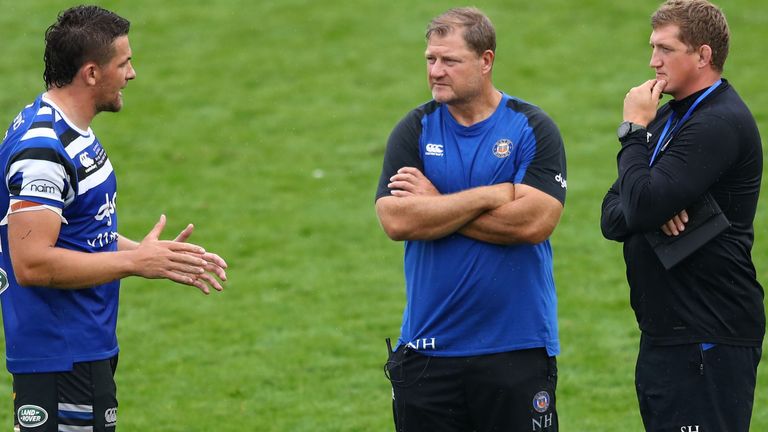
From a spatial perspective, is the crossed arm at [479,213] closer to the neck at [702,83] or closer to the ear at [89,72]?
the neck at [702,83]

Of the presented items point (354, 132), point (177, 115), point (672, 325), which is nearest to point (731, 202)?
point (672, 325)

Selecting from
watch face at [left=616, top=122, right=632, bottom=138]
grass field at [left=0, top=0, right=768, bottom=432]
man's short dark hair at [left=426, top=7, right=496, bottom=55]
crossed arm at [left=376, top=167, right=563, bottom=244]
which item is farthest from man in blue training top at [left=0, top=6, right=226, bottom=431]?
→ grass field at [left=0, top=0, right=768, bottom=432]

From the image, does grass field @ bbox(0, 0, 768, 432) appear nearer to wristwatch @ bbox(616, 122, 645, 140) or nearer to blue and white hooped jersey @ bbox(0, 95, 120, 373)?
blue and white hooped jersey @ bbox(0, 95, 120, 373)

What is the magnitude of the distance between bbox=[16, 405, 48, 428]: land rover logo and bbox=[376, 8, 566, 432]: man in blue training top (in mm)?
1713

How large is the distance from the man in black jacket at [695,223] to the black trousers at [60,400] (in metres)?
2.55

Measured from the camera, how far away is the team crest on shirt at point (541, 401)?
5.73 meters

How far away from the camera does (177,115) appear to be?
16.1 m

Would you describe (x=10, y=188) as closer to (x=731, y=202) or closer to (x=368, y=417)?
(x=731, y=202)

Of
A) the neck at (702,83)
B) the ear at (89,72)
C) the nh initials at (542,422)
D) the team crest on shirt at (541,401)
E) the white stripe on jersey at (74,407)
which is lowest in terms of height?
the nh initials at (542,422)

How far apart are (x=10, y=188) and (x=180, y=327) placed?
18.5 feet

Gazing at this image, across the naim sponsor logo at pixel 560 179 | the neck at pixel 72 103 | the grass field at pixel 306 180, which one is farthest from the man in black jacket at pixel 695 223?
the grass field at pixel 306 180

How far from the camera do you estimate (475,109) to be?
587cm

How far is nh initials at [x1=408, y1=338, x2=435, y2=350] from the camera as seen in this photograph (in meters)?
5.78

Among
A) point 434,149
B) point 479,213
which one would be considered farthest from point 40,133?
point 479,213
